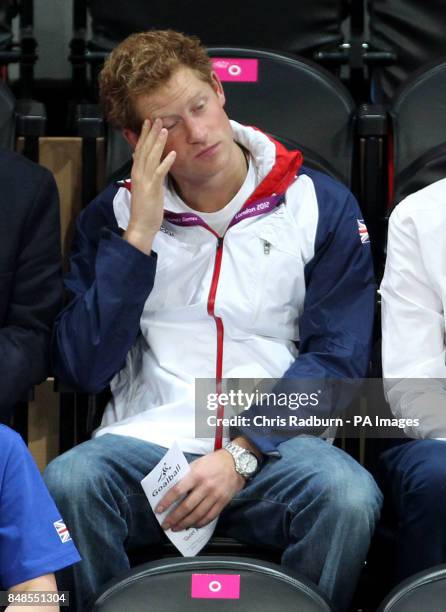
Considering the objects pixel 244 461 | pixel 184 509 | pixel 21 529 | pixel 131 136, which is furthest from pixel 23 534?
pixel 131 136

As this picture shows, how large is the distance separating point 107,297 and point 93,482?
1.09 feet

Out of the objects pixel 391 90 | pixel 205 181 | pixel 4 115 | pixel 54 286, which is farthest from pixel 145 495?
pixel 391 90

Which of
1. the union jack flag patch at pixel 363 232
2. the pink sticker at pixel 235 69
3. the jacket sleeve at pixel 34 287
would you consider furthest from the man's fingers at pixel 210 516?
the pink sticker at pixel 235 69

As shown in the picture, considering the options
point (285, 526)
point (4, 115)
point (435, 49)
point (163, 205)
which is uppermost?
point (435, 49)

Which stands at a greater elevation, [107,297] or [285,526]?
[107,297]

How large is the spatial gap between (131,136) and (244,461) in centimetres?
64

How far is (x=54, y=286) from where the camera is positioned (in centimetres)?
205

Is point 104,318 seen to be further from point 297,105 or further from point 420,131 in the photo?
point 420,131

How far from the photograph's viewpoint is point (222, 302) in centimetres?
204

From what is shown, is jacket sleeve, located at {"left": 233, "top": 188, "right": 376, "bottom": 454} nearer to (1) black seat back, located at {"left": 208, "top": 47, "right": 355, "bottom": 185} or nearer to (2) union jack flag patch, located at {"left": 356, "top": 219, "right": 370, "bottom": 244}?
(2) union jack flag patch, located at {"left": 356, "top": 219, "right": 370, "bottom": 244}

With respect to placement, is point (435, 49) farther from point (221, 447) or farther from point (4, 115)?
point (221, 447)

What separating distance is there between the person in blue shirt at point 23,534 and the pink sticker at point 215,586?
7.7 inches

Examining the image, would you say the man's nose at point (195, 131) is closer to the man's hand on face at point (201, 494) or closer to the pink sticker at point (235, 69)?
the pink sticker at point (235, 69)

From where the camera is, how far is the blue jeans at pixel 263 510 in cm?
176
